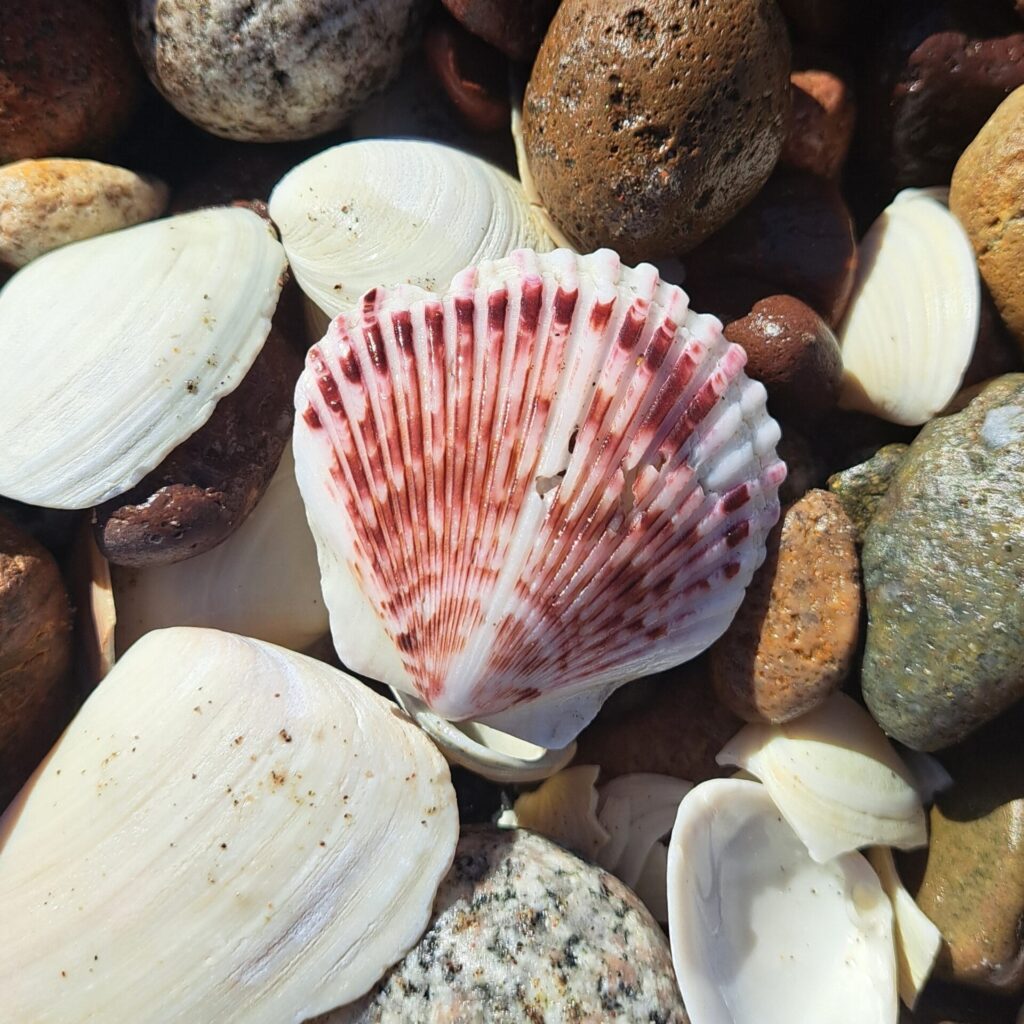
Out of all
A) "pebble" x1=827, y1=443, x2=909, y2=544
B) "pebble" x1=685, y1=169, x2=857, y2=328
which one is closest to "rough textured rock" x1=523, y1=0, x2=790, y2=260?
"pebble" x1=685, y1=169, x2=857, y2=328

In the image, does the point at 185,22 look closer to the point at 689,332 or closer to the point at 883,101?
the point at 689,332

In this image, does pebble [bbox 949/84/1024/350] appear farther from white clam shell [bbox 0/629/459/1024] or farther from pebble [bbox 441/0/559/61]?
white clam shell [bbox 0/629/459/1024]

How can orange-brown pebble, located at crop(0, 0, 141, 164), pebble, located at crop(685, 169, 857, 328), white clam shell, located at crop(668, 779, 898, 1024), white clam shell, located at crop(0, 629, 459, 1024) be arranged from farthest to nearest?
pebble, located at crop(685, 169, 857, 328) < orange-brown pebble, located at crop(0, 0, 141, 164) < white clam shell, located at crop(668, 779, 898, 1024) < white clam shell, located at crop(0, 629, 459, 1024)

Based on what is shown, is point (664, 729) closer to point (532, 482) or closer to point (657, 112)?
point (532, 482)

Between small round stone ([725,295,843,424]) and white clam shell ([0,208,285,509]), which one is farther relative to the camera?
small round stone ([725,295,843,424])

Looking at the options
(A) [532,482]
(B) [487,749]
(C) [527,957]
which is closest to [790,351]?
(A) [532,482]

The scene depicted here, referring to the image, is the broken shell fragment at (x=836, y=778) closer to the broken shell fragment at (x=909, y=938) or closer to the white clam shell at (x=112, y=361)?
the broken shell fragment at (x=909, y=938)

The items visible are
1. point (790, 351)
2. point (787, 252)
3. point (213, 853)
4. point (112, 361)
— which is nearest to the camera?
point (213, 853)

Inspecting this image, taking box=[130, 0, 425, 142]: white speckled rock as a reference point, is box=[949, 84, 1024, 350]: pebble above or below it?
below
